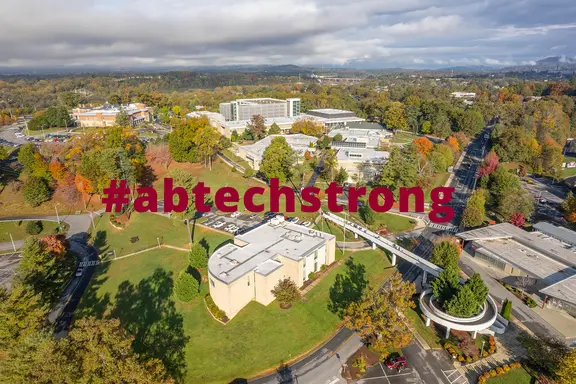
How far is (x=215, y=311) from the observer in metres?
34.8

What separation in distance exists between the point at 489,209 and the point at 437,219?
1147cm

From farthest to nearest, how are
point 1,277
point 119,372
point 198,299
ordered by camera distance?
1. point 1,277
2. point 198,299
3. point 119,372

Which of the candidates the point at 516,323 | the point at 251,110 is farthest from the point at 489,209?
the point at 251,110

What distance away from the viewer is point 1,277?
4141 centimetres

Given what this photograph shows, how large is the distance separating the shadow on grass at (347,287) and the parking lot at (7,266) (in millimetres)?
37848

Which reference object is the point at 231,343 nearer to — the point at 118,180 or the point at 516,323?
the point at 516,323

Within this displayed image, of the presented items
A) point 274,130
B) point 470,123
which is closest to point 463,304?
point 274,130

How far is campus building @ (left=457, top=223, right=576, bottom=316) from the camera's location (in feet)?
114

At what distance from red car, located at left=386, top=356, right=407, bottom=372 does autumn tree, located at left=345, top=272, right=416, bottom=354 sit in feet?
2.92

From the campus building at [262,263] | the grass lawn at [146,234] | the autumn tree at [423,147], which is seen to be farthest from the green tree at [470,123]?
the grass lawn at [146,234]

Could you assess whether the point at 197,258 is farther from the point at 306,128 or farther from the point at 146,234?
the point at 306,128

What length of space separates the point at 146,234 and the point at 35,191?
84.9 ft

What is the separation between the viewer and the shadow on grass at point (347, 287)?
3603 centimetres

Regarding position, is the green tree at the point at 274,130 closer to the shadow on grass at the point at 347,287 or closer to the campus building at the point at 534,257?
the shadow on grass at the point at 347,287
